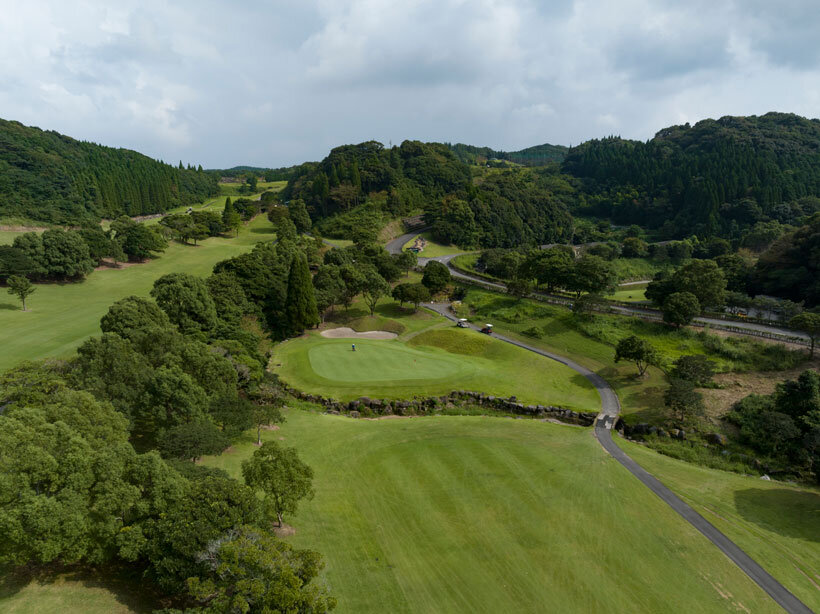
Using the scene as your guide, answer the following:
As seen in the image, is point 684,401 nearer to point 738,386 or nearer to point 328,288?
point 738,386

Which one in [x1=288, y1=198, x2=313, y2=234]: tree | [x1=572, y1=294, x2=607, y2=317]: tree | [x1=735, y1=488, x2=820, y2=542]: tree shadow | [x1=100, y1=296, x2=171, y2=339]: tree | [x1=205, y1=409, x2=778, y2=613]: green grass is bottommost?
[x1=735, y1=488, x2=820, y2=542]: tree shadow

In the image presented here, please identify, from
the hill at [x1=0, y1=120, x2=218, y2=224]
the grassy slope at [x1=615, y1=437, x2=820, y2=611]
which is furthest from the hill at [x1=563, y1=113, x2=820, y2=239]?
the hill at [x1=0, y1=120, x2=218, y2=224]

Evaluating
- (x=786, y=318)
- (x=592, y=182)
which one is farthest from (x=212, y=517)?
(x=592, y=182)

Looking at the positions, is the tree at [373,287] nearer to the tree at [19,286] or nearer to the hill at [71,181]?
the tree at [19,286]

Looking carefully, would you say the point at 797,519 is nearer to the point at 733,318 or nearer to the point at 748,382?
the point at 748,382

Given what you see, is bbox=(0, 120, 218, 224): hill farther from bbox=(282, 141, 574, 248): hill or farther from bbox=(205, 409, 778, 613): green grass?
bbox=(205, 409, 778, 613): green grass

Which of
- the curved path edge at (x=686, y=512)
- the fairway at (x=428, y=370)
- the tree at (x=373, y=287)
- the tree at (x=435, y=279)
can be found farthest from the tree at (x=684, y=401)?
the tree at (x=435, y=279)
